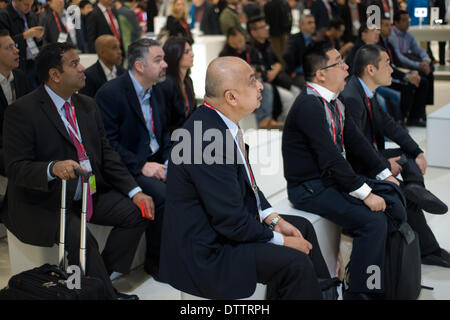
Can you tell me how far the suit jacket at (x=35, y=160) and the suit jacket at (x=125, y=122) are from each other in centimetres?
52

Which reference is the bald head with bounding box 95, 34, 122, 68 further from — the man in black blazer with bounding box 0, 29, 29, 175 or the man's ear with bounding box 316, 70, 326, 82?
the man's ear with bounding box 316, 70, 326, 82

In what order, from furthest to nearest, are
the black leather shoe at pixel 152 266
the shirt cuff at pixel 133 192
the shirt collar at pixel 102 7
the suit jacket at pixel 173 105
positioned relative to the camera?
the shirt collar at pixel 102 7, the suit jacket at pixel 173 105, the black leather shoe at pixel 152 266, the shirt cuff at pixel 133 192

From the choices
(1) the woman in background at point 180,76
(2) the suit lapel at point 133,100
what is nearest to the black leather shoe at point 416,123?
(1) the woman in background at point 180,76

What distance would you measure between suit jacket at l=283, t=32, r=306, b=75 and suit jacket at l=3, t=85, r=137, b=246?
189 inches

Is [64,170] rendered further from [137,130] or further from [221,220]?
[137,130]

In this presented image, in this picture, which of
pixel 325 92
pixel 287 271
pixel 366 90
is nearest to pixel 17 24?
pixel 325 92

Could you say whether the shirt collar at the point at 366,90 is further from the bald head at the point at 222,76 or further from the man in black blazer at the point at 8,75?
the man in black blazer at the point at 8,75

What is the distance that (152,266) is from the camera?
3.65 metres

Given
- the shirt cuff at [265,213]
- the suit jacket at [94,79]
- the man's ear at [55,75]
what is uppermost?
the man's ear at [55,75]

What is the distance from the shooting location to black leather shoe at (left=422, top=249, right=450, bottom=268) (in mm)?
3672

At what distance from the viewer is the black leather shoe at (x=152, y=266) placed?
363cm

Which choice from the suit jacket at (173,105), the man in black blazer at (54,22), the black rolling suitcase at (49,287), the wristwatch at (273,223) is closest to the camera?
the black rolling suitcase at (49,287)

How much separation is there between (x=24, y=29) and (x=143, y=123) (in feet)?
3.02
